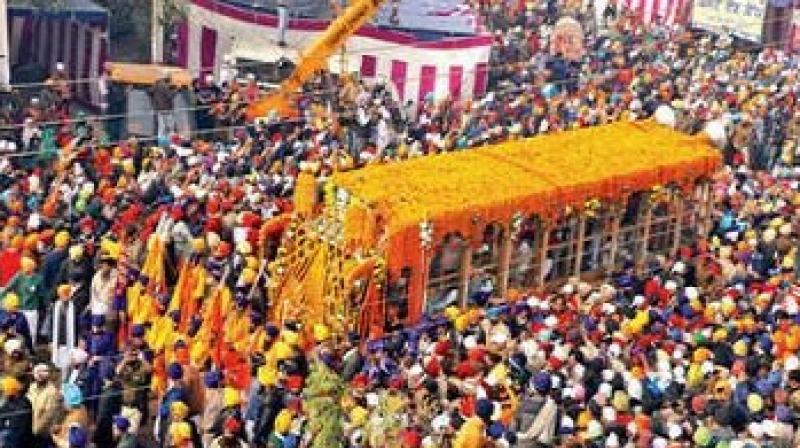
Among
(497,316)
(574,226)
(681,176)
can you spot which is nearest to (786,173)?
(681,176)

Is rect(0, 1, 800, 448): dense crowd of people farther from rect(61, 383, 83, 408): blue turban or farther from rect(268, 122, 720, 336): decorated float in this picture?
rect(268, 122, 720, 336): decorated float

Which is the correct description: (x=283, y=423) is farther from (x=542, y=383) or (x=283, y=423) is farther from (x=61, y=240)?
(x=61, y=240)

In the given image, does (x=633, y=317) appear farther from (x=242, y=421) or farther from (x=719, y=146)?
(x=242, y=421)

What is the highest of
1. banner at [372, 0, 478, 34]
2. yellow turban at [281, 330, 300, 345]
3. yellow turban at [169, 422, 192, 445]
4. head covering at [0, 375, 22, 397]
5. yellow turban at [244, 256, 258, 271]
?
banner at [372, 0, 478, 34]

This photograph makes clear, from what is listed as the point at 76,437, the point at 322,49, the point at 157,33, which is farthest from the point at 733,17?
the point at 76,437

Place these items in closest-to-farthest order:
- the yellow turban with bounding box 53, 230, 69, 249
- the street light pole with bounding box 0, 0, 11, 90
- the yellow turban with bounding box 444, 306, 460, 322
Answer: the yellow turban with bounding box 444, 306, 460, 322
the yellow turban with bounding box 53, 230, 69, 249
the street light pole with bounding box 0, 0, 11, 90

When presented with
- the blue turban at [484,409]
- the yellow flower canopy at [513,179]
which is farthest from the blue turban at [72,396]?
the blue turban at [484,409]

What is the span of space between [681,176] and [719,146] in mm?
842

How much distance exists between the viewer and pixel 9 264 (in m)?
14.3

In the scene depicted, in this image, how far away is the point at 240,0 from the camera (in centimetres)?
2406

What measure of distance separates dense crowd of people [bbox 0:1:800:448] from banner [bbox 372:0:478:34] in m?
4.70

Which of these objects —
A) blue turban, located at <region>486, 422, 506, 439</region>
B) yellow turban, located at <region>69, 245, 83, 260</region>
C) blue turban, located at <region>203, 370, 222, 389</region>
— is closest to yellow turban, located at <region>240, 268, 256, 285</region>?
yellow turban, located at <region>69, 245, 83, 260</region>

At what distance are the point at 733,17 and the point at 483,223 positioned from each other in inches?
545

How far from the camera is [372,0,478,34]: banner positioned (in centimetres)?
2405
